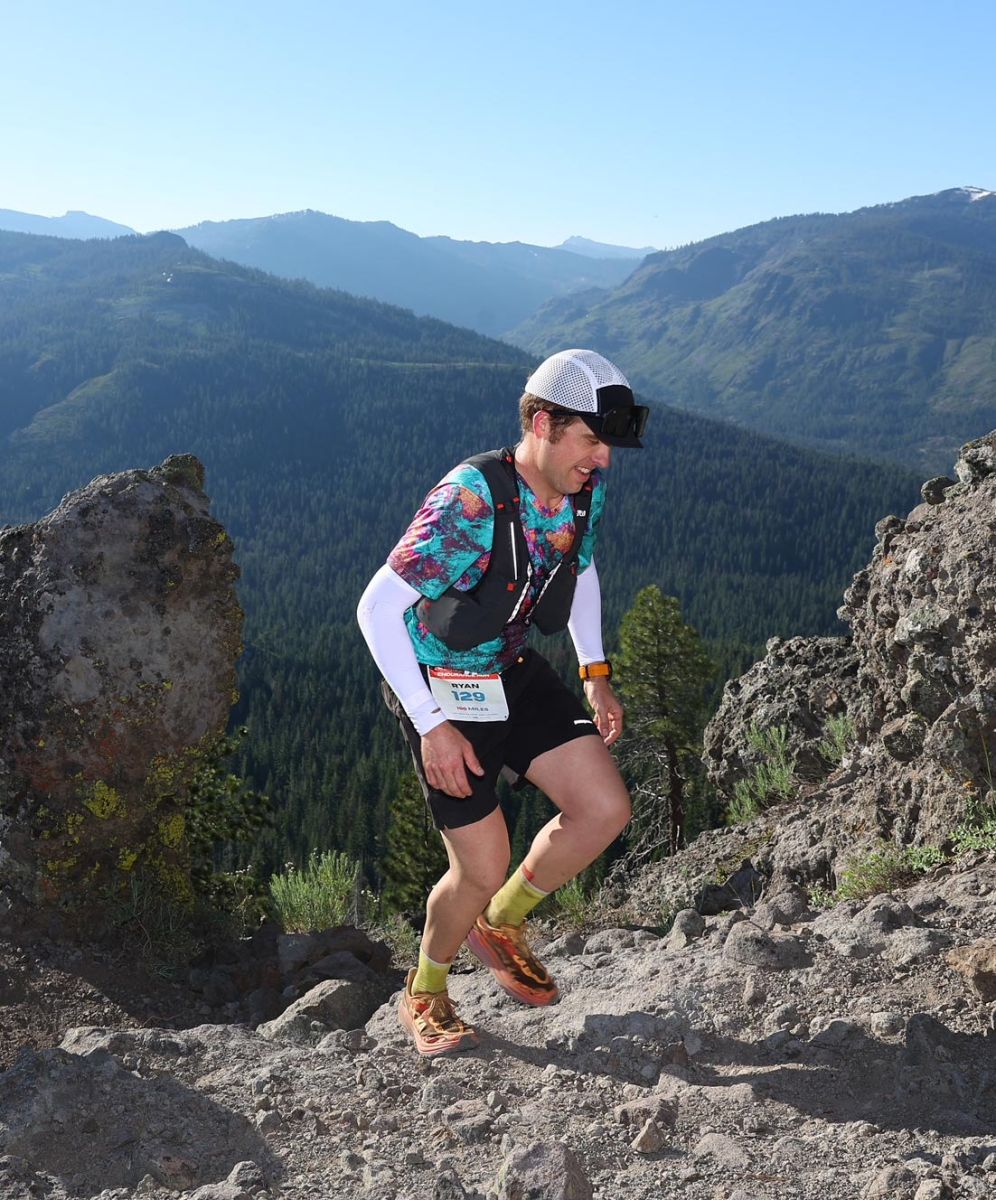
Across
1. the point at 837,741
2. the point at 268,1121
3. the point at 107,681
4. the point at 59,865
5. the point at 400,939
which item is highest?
the point at 107,681

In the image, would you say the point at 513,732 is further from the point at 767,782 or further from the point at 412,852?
the point at 412,852

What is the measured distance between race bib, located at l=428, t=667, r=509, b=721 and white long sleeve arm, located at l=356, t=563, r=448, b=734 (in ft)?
0.42

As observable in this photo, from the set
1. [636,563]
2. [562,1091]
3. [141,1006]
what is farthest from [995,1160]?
[636,563]

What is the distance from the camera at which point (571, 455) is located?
391 centimetres

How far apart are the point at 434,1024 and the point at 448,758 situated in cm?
131

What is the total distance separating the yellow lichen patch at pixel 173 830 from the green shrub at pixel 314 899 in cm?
76

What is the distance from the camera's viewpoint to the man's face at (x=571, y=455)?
3.88 meters

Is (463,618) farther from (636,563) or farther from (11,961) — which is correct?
(636,563)

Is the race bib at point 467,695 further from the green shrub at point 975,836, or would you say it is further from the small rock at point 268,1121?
the green shrub at point 975,836

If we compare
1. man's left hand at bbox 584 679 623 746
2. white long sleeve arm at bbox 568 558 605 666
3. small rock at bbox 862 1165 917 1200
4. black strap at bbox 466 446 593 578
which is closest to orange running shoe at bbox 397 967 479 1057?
man's left hand at bbox 584 679 623 746

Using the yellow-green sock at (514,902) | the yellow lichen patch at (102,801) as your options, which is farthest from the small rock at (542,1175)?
the yellow lichen patch at (102,801)

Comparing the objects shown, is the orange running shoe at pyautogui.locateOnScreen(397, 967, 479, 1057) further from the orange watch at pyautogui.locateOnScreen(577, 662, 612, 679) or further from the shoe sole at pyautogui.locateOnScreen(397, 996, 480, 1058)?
the orange watch at pyautogui.locateOnScreen(577, 662, 612, 679)

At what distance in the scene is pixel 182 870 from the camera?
705 centimetres

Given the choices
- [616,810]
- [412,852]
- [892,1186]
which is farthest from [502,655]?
[412,852]
